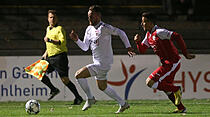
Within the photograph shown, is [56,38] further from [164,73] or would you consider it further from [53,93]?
[164,73]

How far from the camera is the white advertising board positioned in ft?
47.8

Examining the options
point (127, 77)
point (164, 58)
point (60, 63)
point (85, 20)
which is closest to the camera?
point (164, 58)

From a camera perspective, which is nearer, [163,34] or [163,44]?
[163,34]

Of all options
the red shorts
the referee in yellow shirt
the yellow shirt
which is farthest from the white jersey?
the referee in yellow shirt

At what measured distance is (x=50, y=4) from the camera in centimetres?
2052

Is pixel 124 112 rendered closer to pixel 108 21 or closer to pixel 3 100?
pixel 3 100

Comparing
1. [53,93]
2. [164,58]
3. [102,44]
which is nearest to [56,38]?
[53,93]

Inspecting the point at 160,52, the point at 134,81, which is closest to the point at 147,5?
the point at 134,81

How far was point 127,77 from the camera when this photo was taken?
1478cm

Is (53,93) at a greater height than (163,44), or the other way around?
(163,44)

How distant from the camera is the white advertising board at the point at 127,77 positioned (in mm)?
14562

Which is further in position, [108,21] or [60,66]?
[108,21]

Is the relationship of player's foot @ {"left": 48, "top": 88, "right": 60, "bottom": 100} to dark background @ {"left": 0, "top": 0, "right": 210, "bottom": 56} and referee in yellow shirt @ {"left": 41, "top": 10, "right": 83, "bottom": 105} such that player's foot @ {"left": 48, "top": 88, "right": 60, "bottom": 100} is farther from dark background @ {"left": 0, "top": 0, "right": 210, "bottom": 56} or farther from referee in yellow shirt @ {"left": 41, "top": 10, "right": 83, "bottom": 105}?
dark background @ {"left": 0, "top": 0, "right": 210, "bottom": 56}

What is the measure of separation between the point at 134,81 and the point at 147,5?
Answer: 20.8 feet
